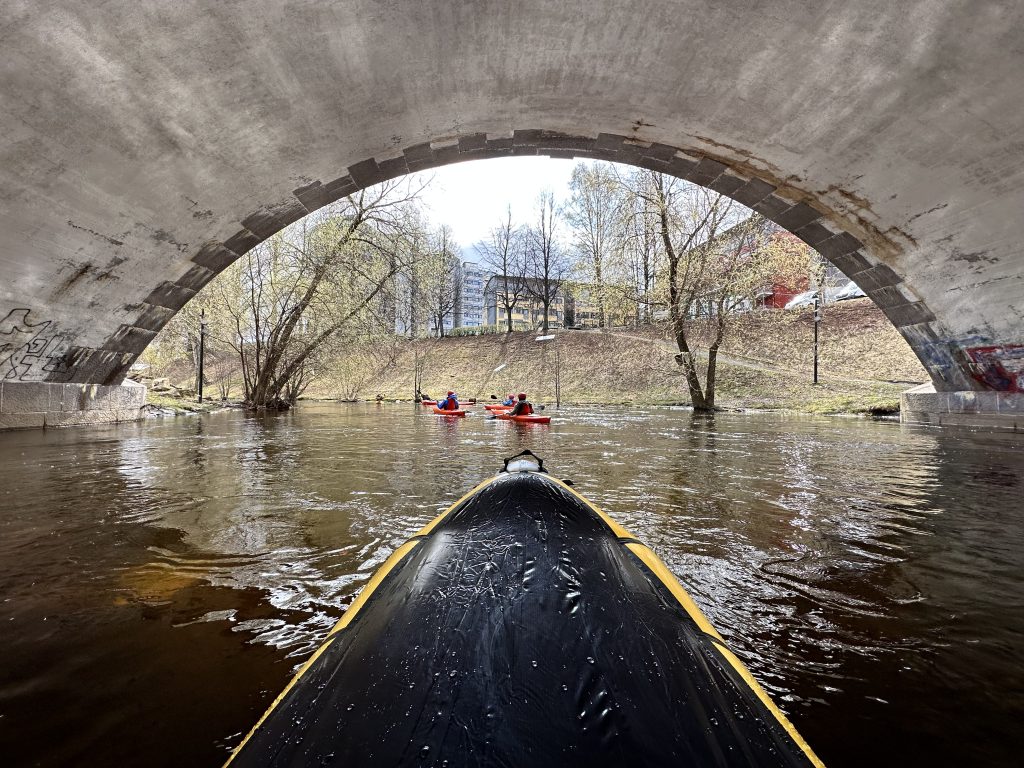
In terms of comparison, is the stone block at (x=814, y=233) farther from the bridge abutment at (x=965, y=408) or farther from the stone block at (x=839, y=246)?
the bridge abutment at (x=965, y=408)

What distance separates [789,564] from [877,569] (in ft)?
1.54

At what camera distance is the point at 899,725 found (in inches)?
64.3

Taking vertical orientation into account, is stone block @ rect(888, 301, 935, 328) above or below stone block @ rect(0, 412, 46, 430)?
above

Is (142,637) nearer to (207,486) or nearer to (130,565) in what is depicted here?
(130,565)

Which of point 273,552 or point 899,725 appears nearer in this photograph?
point 899,725

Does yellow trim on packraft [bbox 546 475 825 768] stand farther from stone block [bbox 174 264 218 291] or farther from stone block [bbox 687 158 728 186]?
stone block [bbox 174 264 218 291]

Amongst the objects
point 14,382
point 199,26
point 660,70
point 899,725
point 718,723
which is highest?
point 660,70

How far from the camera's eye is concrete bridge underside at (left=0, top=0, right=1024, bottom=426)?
17.3 ft

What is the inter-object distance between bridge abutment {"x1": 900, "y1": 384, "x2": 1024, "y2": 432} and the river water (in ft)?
18.1

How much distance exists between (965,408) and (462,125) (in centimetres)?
1239

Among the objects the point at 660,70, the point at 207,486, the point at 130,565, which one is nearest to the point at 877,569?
the point at 130,565

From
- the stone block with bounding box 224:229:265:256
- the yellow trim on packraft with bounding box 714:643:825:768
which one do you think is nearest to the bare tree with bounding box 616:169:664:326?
the stone block with bounding box 224:229:265:256

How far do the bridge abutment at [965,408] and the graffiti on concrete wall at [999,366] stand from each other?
30 centimetres

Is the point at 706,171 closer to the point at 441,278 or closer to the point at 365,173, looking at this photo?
the point at 365,173
